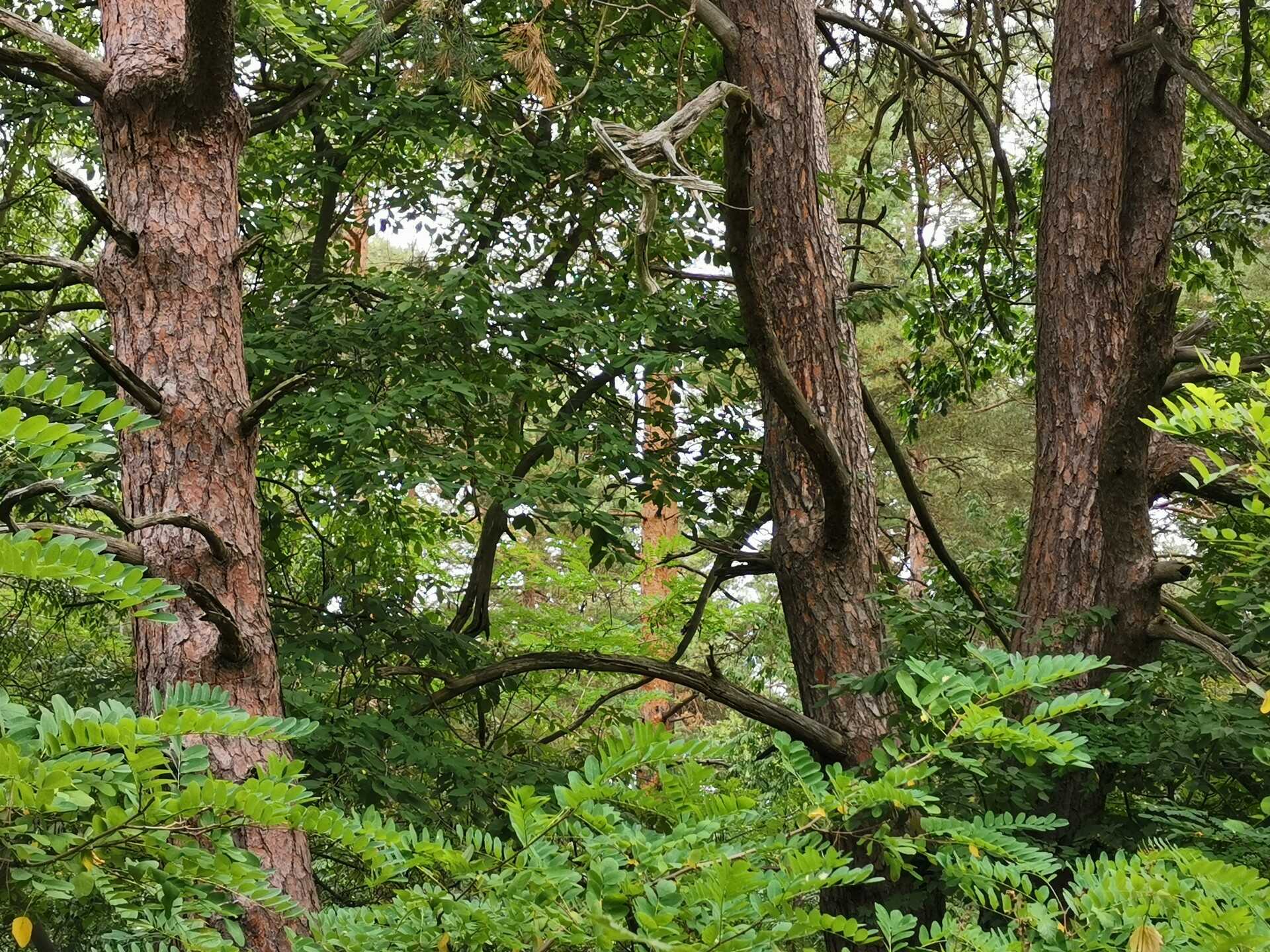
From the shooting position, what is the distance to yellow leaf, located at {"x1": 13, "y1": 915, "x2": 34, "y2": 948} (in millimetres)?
1462

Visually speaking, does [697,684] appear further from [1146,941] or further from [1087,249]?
[1146,941]

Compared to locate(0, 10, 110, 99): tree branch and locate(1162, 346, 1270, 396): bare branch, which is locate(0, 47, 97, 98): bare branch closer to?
locate(0, 10, 110, 99): tree branch

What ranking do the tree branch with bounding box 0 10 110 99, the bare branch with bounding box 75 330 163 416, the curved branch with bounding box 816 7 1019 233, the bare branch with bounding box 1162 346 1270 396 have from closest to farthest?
1. the bare branch with bounding box 75 330 163 416
2. the tree branch with bounding box 0 10 110 99
3. the bare branch with bounding box 1162 346 1270 396
4. the curved branch with bounding box 816 7 1019 233

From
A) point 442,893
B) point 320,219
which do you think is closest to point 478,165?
point 320,219

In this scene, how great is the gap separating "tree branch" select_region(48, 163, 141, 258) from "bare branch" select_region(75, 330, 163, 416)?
1.10 feet

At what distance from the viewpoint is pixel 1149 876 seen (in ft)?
6.86

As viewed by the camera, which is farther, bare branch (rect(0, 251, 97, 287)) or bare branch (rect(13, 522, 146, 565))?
bare branch (rect(0, 251, 97, 287))

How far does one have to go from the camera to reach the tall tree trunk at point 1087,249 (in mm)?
4633

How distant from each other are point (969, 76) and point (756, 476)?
2740 millimetres

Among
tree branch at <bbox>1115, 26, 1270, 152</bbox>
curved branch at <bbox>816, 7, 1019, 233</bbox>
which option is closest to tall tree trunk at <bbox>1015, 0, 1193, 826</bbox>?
tree branch at <bbox>1115, 26, 1270, 152</bbox>

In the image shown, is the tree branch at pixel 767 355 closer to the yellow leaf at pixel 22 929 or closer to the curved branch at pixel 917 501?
the curved branch at pixel 917 501

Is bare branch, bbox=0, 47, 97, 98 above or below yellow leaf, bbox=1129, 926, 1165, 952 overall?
above

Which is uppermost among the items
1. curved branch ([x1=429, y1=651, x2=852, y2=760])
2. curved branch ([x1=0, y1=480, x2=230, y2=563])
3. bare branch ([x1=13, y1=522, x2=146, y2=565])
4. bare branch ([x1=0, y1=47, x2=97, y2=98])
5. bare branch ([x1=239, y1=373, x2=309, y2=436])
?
bare branch ([x1=0, y1=47, x2=97, y2=98])

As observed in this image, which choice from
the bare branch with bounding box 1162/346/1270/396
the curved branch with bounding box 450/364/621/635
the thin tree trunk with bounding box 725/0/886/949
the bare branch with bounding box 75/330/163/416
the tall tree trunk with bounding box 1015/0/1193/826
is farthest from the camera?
the curved branch with bounding box 450/364/621/635
